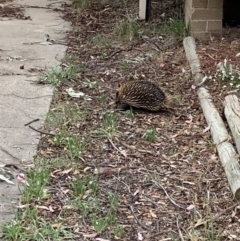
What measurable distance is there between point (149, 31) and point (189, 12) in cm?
73

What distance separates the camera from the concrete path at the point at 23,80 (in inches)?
203

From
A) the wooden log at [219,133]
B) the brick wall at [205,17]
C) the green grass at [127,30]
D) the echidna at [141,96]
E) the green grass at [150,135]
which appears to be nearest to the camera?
the wooden log at [219,133]

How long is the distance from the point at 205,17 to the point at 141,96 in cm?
245

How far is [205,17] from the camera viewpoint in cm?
815

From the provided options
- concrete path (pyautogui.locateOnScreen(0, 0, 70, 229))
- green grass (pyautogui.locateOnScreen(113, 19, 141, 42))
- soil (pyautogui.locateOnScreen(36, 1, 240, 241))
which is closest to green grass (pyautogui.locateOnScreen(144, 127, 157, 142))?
soil (pyautogui.locateOnScreen(36, 1, 240, 241))

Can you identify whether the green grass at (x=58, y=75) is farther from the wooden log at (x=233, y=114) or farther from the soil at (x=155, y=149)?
the wooden log at (x=233, y=114)

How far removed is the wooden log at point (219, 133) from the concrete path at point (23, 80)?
4.51 ft

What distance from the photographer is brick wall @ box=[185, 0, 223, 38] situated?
8.09 metres

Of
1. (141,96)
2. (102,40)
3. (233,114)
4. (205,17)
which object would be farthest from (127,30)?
(233,114)

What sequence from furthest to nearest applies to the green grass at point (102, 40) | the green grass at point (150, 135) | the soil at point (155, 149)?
the green grass at point (102, 40), the green grass at point (150, 135), the soil at point (155, 149)

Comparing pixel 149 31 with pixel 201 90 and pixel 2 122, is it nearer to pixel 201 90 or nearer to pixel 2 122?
pixel 201 90

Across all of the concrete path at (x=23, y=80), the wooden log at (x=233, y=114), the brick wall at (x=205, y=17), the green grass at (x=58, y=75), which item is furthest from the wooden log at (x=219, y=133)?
the concrete path at (x=23, y=80)

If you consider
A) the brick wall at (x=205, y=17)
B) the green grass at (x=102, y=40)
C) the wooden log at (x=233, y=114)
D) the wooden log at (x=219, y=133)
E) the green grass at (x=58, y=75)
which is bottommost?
the green grass at (x=102, y=40)

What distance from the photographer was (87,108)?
6.26m
